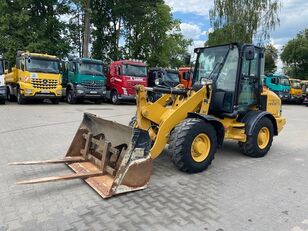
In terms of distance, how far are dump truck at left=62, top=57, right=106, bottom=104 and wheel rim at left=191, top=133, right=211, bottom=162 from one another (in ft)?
45.5

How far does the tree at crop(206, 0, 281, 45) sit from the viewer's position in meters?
30.2

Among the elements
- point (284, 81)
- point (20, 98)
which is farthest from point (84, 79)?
point (284, 81)

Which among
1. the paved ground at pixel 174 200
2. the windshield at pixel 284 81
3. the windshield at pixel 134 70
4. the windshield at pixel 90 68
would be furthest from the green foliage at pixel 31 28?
the paved ground at pixel 174 200

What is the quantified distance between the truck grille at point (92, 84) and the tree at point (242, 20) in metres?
15.1

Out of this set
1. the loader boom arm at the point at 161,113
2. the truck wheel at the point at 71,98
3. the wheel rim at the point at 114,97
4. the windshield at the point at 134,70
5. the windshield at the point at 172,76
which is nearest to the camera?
the loader boom arm at the point at 161,113

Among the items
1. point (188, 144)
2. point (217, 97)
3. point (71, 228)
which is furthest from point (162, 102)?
point (71, 228)

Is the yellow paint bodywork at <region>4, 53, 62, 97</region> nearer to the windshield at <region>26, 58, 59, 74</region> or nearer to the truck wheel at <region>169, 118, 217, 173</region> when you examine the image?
the windshield at <region>26, 58, 59, 74</region>

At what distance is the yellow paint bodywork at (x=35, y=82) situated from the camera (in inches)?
662

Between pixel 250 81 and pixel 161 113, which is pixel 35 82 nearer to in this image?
pixel 161 113

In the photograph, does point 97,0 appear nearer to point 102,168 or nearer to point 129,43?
point 129,43

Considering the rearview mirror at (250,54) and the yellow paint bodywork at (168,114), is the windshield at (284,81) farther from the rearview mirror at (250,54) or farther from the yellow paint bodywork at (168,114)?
A: the rearview mirror at (250,54)

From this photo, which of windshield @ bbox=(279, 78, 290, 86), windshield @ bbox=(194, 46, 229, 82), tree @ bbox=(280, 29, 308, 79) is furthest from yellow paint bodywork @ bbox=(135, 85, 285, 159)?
tree @ bbox=(280, 29, 308, 79)

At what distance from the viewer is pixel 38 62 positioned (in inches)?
682

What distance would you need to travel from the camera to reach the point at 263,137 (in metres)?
7.18
